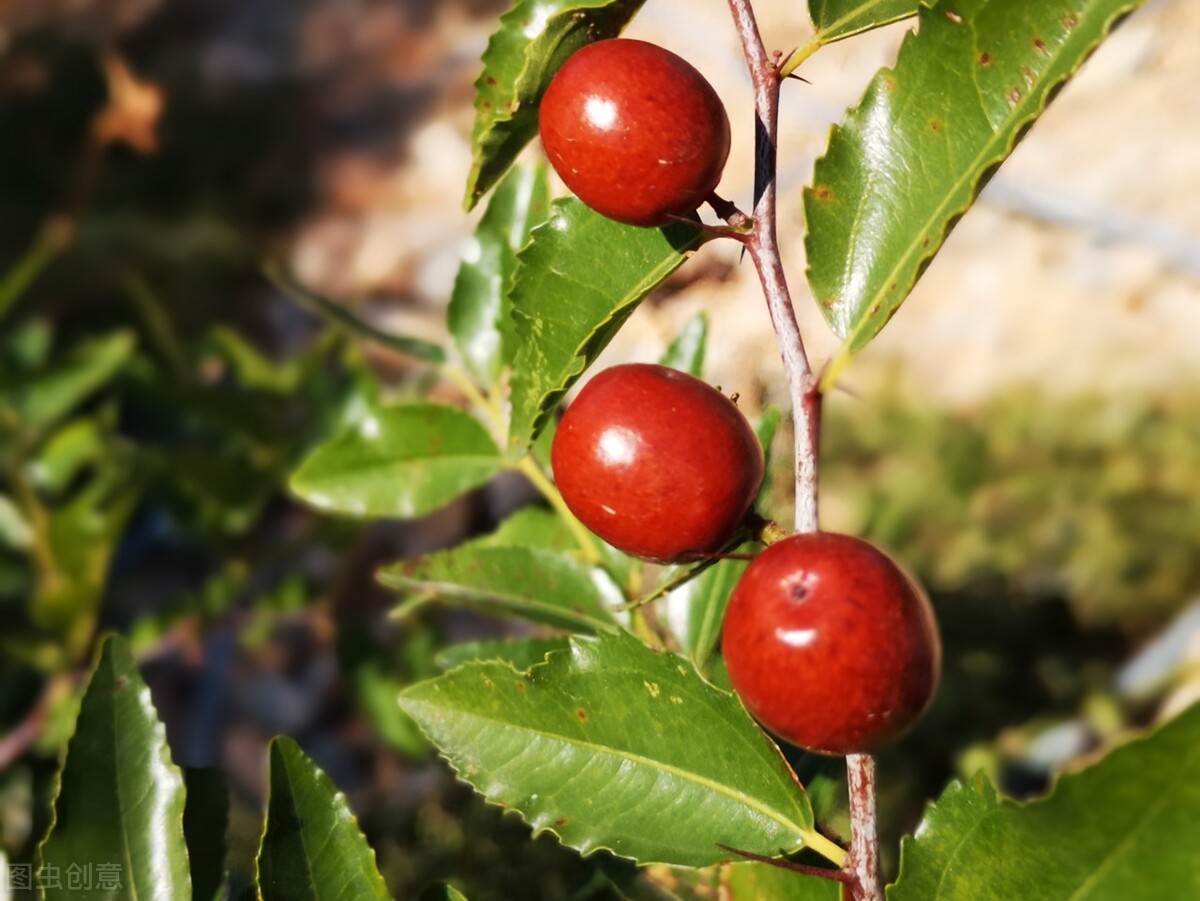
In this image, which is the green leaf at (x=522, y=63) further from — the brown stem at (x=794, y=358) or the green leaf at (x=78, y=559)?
the green leaf at (x=78, y=559)

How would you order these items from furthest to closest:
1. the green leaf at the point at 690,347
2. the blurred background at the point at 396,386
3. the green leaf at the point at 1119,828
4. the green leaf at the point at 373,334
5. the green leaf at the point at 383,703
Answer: the green leaf at the point at 383,703 → the blurred background at the point at 396,386 → the green leaf at the point at 373,334 → the green leaf at the point at 690,347 → the green leaf at the point at 1119,828

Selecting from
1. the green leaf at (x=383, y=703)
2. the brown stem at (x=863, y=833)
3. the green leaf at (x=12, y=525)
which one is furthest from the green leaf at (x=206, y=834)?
the green leaf at (x=12, y=525)

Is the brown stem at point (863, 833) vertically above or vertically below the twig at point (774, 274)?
below

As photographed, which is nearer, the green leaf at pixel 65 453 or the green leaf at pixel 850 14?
the green leaf at pixel 850 14

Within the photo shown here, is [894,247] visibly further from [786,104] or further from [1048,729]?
[1048,729]

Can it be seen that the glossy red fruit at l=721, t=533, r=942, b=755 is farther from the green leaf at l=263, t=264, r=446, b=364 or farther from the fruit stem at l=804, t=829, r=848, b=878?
the green leaf at l=263, t=264, r=446, b=364

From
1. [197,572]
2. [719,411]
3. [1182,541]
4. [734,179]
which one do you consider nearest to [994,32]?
[719,411]
